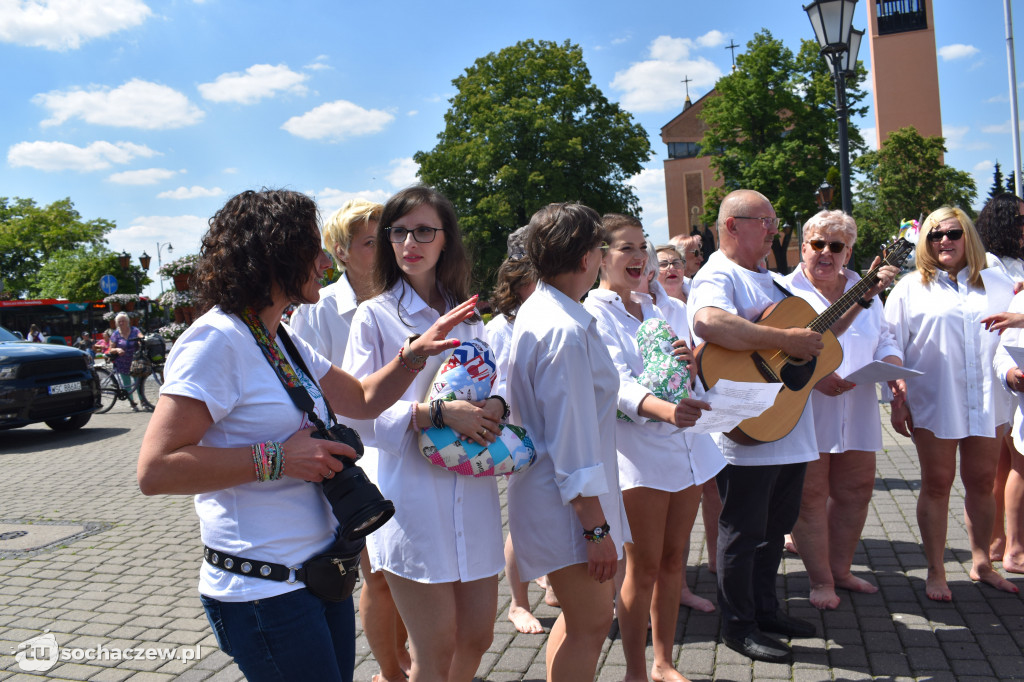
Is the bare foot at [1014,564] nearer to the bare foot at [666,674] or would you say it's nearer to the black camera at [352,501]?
the bare foot at [666,674]

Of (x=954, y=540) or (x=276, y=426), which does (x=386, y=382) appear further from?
(x=954, y=540)

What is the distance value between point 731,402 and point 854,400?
1.82 metres

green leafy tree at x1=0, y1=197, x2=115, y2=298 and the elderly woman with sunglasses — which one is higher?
green leafy tree at x1=0, y1=197, x2=115, y2=298

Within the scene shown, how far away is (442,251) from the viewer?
3.12 meters

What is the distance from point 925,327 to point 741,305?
1400 millimetres

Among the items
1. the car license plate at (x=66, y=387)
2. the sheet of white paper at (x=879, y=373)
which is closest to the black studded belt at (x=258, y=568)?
the sheet of white paper at (x=879, y=373)

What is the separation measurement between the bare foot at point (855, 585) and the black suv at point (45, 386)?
38.8ft

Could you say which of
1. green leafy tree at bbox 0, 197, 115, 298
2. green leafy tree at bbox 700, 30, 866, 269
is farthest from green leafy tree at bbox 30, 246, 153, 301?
green leafy tree at bbox 700, 30, 866, 269

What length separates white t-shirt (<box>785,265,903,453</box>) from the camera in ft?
15.1

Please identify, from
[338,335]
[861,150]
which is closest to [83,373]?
[338,335]

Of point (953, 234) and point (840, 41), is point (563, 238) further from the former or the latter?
point (840, 41)

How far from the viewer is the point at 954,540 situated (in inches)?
214

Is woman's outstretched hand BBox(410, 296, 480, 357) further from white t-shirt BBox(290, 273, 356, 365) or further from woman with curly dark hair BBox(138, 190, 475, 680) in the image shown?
white t-shirt BBox(290, 273, 356, 365)

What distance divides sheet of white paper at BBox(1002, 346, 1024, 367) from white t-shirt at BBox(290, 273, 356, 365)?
3264mm
